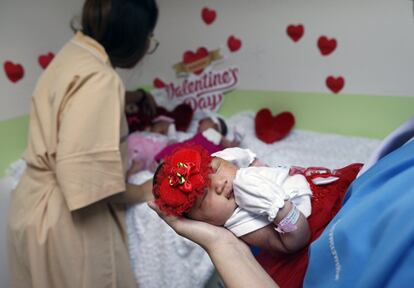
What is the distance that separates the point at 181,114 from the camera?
1.80 meters

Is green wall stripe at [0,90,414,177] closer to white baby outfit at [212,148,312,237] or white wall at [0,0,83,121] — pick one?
white wall at [0,0,83,121]

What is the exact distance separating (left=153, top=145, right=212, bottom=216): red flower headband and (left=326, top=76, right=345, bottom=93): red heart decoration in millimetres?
734

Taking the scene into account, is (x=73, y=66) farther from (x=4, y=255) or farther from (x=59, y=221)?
(x=4, y=255)

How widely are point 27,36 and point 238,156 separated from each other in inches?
44.6

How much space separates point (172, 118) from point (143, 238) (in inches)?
29.3

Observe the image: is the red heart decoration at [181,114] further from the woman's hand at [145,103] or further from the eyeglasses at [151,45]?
the eyeglasses at [151,45]

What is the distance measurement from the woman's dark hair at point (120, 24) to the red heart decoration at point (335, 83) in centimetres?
65

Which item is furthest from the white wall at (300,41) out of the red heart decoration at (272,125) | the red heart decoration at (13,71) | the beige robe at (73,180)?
Result: the beige robe at (73,180)

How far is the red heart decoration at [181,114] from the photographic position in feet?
5.84

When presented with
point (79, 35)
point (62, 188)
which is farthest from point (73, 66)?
point (62, 188)

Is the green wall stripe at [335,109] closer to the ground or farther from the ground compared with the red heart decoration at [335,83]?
closer to the ground

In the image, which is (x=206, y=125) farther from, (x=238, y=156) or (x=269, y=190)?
(x=269, y=190)

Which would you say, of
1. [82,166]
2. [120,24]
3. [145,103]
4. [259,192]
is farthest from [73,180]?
[145,103]

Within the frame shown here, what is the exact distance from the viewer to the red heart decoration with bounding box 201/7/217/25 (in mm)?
1676
